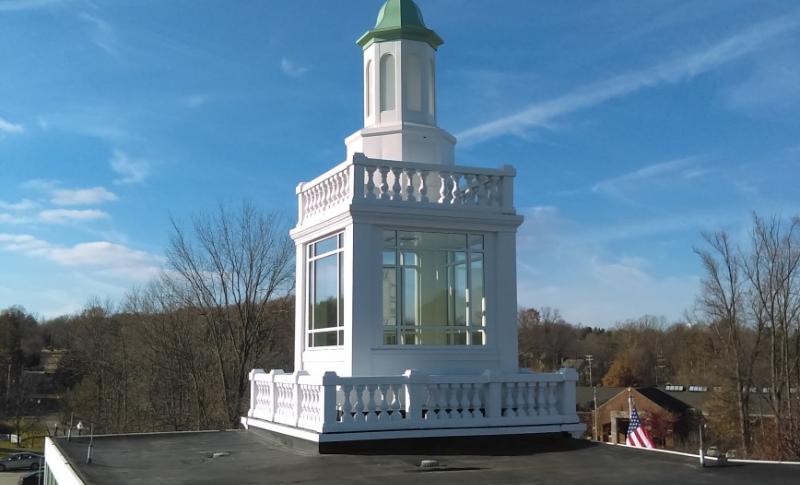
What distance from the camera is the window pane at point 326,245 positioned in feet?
41.4

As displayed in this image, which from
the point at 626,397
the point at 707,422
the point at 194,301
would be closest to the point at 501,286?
the point at 194,301

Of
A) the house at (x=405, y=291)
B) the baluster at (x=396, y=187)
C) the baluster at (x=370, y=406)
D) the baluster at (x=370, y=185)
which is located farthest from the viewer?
the baluster at (x=396, y=187)

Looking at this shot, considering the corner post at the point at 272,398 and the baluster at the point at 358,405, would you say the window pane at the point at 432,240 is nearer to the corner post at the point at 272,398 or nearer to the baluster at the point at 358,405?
the baluster at the point at 358,405

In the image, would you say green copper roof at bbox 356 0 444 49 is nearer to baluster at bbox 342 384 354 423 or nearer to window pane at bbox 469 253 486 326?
window pane at bbox 469 253 486 326

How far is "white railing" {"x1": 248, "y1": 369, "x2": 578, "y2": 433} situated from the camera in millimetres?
10352

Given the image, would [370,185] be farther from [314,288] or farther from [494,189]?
[314,288]

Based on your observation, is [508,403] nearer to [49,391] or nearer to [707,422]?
[707,422]

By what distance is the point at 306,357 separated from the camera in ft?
45.1

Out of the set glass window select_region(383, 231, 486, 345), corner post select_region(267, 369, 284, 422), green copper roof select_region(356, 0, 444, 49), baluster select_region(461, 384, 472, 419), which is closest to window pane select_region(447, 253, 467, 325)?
glass window select_region(383, 231, 486, 345)

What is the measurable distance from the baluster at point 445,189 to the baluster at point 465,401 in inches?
120

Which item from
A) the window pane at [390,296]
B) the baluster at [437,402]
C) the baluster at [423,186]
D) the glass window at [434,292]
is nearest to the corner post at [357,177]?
the glass window at [434,292]

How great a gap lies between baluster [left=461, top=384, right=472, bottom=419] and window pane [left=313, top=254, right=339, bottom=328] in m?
2.64

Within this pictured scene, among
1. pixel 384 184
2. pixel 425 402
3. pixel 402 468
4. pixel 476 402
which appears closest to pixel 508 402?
pixel 476 402

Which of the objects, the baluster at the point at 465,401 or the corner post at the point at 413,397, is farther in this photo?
the baluster at the point at 465,401
